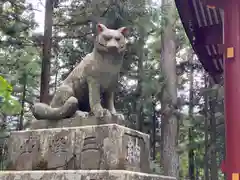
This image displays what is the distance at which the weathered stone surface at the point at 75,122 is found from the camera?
389 cm

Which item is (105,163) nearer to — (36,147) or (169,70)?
(36,147)

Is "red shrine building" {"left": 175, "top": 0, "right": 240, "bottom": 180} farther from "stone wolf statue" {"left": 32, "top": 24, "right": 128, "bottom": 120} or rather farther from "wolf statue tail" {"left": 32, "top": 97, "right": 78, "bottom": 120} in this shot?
"wolf statue tail" {"left": 32, "top": 97, "right": 78, "bottom": 120}

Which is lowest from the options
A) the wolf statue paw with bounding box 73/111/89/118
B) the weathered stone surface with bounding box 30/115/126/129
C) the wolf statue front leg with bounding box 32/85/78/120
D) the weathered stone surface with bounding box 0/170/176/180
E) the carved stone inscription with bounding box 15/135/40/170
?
the weathered stone surface with bounding box 0/170/176/180

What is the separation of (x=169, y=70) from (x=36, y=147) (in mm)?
7759

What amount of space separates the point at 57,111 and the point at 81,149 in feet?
1.96

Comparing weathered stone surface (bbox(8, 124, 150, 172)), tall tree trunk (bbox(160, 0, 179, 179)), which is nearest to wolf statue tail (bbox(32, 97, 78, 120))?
weathered stone surface (bbox(8, 124, 150, 172))

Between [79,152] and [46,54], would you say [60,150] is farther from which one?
[46,54]

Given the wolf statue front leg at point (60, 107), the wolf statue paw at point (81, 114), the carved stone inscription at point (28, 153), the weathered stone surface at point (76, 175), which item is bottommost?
the weathered stone surface at point (76, 175)

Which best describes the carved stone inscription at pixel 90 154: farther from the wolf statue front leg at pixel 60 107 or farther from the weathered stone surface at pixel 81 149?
the wolf statue front leg at pixel 60 107

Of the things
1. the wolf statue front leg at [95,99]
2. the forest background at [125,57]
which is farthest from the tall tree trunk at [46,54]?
the wolf statue front leg at [95,99]

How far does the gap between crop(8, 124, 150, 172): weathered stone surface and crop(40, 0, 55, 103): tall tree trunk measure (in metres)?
3.36

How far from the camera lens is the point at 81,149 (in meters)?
3.85

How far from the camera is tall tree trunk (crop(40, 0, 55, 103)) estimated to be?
304 inches

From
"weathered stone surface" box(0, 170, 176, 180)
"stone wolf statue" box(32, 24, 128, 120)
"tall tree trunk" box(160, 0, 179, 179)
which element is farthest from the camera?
"tall tree trunk" box(160, 0, 179, 179)
